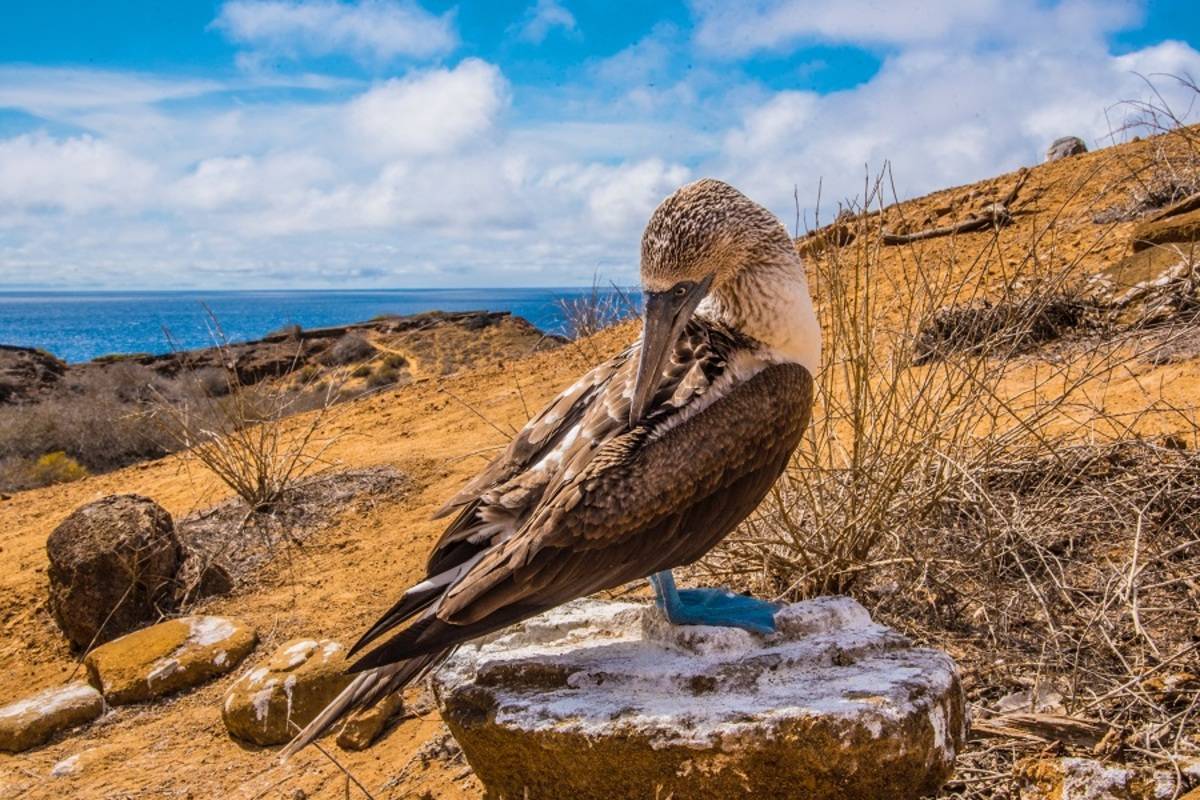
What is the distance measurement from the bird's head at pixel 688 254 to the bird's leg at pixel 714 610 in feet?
2.00

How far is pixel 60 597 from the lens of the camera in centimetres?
560

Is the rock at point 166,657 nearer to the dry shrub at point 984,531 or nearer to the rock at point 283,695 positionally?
the rock at point 283,695

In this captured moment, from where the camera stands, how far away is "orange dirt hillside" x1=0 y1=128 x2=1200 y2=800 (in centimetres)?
386

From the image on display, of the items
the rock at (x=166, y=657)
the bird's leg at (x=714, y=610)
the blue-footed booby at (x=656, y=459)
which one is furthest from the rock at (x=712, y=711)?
the rock at (x=166, y=657)

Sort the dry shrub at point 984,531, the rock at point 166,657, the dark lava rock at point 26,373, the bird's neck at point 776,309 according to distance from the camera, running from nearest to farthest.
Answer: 1. the bird's neck at point 776,309
2. the dry shrub at point 984,531
3. the rock at point 166,657
4. the dark lava rock at point 26,373

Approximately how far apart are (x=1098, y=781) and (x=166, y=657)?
4.50 m

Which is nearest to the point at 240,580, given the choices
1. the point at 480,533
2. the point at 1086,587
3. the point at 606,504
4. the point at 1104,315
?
the point at 480,533

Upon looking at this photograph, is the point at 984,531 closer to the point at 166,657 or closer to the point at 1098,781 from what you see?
the point at 1098,781

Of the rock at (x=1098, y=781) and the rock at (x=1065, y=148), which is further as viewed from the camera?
the rock at (x=1065, y=148)

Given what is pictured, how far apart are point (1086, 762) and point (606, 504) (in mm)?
1451

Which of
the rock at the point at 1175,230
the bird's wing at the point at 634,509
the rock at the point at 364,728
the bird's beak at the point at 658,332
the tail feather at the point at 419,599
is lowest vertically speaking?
the rock at the point at 364,728

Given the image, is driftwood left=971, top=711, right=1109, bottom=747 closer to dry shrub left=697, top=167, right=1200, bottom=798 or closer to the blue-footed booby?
dry shrub left=697, top=167, right=1200, bottom=798

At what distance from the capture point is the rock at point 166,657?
4.97 metres

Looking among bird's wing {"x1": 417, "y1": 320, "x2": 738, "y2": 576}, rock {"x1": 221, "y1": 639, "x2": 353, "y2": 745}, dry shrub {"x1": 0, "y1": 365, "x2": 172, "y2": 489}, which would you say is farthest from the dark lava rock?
bird's wing {"x1": 417, "y1": 320, "x2": 738, "y2": 576}
